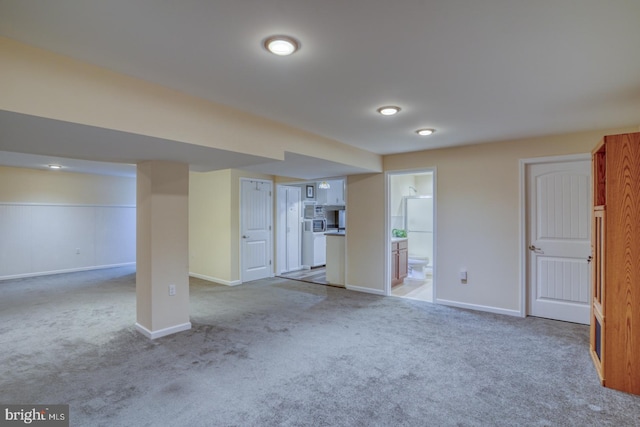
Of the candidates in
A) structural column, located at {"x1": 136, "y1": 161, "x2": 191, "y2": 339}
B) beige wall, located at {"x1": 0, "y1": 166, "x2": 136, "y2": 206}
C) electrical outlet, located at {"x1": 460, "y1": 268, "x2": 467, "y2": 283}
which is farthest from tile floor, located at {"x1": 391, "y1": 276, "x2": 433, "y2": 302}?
beige wall, located at {"x1": 0, "y1": 166, "x2": 136, "y2": 206}

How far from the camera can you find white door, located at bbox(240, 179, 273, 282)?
20.3 ft

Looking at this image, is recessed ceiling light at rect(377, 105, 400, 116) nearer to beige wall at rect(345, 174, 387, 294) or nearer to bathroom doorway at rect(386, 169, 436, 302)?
beige wall at rect(345, 174, 387, 294)

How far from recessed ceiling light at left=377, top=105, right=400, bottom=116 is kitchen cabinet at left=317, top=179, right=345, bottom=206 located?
17.6ft

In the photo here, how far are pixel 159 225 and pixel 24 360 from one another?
160cm

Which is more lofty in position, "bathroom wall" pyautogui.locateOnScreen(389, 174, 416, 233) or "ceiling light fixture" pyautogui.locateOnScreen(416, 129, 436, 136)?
"ceiling light fixture" pyautogui.locateOnScreen(416, 129, 436, 136)

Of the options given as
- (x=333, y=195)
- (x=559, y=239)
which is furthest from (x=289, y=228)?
(x=559, y=239)

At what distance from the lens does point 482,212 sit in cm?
436

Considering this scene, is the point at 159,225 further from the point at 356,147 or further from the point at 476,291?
the point at 476,291

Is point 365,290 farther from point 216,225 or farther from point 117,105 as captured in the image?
point 117,105

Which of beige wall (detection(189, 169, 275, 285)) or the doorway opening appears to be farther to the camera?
the doorway opening

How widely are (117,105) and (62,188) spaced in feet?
21.0

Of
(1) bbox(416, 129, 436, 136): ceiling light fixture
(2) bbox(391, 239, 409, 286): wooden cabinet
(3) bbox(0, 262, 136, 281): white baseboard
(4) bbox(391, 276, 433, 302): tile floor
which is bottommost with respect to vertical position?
(4) bbox(391, 276, 433, 302): tile floor

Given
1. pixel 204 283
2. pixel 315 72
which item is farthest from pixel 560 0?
pixel 204 283

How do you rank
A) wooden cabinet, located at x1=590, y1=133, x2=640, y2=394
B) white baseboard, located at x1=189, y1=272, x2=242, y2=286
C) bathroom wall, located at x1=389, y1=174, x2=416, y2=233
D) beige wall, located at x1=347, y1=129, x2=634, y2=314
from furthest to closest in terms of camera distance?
bathroom wall, located at x1=389, y1=174, x2=416, y2=233 < white baseboard, located at x1=189, y1=272, x2=242, y2=286 < beige wall, located at x1=347, y1=129, x2=634, y2=314 < wooden cabinet, located at x1=590, y1=133, x2=640, y2=394
